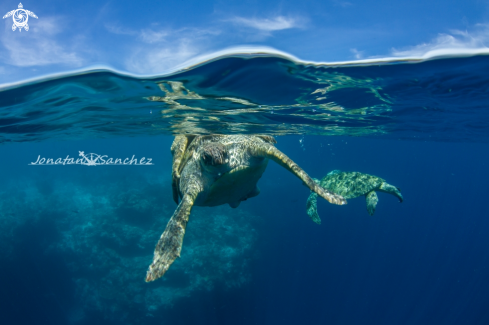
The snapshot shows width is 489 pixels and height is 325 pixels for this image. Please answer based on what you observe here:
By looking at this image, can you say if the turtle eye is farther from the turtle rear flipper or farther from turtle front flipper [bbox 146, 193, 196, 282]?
the turtle rear flipper

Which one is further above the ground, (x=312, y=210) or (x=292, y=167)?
(x=292, y=167)

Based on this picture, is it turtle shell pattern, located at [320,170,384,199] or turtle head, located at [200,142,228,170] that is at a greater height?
turtle head, located at [200,142,228,170]

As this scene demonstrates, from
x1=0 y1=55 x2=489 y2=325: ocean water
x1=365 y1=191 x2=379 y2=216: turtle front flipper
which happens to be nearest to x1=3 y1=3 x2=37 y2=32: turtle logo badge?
x1=0 y1=55 x2=489 y2=325: ocean water

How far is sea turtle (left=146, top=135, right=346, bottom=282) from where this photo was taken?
379 centimetres

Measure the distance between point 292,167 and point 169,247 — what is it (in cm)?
274

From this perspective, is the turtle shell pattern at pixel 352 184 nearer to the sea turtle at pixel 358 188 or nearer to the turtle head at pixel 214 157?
the sea turtle at pixel 358 188

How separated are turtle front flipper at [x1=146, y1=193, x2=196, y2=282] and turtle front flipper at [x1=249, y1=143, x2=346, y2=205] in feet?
6.78

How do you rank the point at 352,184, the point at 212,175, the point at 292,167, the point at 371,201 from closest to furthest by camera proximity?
1. the point at 292,167
2. the point at 212,175
3. the point at 371,201
4. the point at 352,184

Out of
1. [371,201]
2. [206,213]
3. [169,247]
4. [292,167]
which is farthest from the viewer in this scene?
[206,213]

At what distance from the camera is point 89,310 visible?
52.6 ft

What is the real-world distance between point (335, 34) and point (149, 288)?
18.1 metres

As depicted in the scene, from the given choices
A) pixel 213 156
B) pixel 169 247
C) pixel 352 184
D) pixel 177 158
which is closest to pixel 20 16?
pixel 177 158

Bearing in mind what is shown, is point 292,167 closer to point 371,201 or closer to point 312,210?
point 312,210

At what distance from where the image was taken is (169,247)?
366 cm
